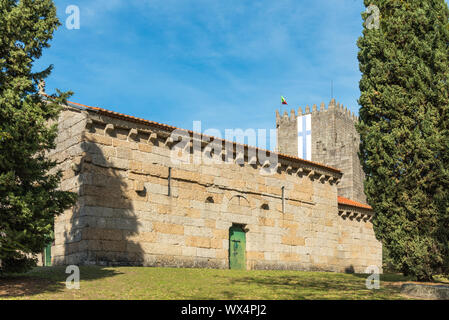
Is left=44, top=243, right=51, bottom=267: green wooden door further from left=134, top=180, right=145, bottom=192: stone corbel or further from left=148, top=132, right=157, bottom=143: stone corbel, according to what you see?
left=148, top=132, right=157, bottom=143: stone corbel

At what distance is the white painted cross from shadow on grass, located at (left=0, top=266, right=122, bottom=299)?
51.2 m

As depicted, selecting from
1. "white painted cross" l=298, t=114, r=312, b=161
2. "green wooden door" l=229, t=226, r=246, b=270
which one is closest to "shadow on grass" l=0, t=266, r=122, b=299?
"green wooden door" l=229, t=226, r=246, b=270

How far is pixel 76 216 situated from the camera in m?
16.6

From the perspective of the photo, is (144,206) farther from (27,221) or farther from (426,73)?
(426,73)

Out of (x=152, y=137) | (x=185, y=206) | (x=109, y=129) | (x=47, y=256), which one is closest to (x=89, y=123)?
(x=109, y=129)

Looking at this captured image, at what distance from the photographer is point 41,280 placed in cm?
1287

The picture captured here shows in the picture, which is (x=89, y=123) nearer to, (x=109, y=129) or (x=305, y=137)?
(x=109, y=129)

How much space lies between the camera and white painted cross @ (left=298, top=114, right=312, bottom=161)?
210ft

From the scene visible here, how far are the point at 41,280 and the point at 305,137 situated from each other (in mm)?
54274

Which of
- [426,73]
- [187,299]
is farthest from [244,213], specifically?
[187,299]

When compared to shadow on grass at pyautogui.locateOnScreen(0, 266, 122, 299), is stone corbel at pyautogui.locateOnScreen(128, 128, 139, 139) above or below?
above

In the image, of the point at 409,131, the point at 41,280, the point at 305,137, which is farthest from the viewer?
the point at 305,137
